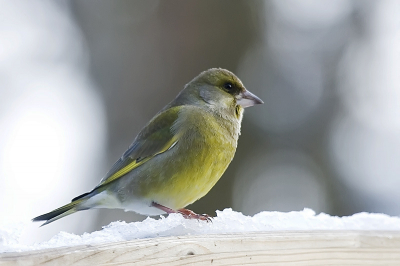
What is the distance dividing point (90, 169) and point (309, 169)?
2.66 meters

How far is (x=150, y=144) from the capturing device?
11.5 ft

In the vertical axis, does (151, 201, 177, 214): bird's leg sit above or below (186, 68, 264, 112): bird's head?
below

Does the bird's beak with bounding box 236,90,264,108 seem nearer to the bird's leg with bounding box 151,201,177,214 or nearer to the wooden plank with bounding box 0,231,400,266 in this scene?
the bird's leg with bounding box 151,201,177,214

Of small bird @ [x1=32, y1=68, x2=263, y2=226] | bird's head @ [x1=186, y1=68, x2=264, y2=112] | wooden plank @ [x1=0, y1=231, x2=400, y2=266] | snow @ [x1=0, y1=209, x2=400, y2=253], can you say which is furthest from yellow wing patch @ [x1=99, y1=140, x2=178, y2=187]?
wooden plank @ [x1=0, y1=231, x2=400, y2=266]

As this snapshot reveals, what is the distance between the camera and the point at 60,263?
5.54 ft

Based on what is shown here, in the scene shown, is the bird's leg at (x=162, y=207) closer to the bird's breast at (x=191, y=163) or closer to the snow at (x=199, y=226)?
the bird's breast at (x=191, y=163)

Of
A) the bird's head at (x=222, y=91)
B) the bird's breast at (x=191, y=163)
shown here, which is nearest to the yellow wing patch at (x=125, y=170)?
the bird's breast at (x=191, y=163)

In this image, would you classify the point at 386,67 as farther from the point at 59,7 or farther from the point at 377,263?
the point at 377,263

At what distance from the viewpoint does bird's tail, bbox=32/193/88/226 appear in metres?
3.05

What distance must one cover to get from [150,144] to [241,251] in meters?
1.50

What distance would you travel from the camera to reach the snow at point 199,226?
1.84 metres

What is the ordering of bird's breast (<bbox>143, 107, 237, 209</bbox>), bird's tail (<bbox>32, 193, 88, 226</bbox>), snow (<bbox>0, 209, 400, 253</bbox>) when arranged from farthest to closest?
bird's breast (<bbox>143, 107, 237, 209</bbox>), bird's tail (<bbox>32, 193, 88, 226</bbox>), snow (<bbox>0, 209, 400, 253</bbox>)

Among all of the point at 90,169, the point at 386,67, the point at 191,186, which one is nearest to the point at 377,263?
the point at 191,186

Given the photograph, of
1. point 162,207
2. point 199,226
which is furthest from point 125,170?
point 199,226
